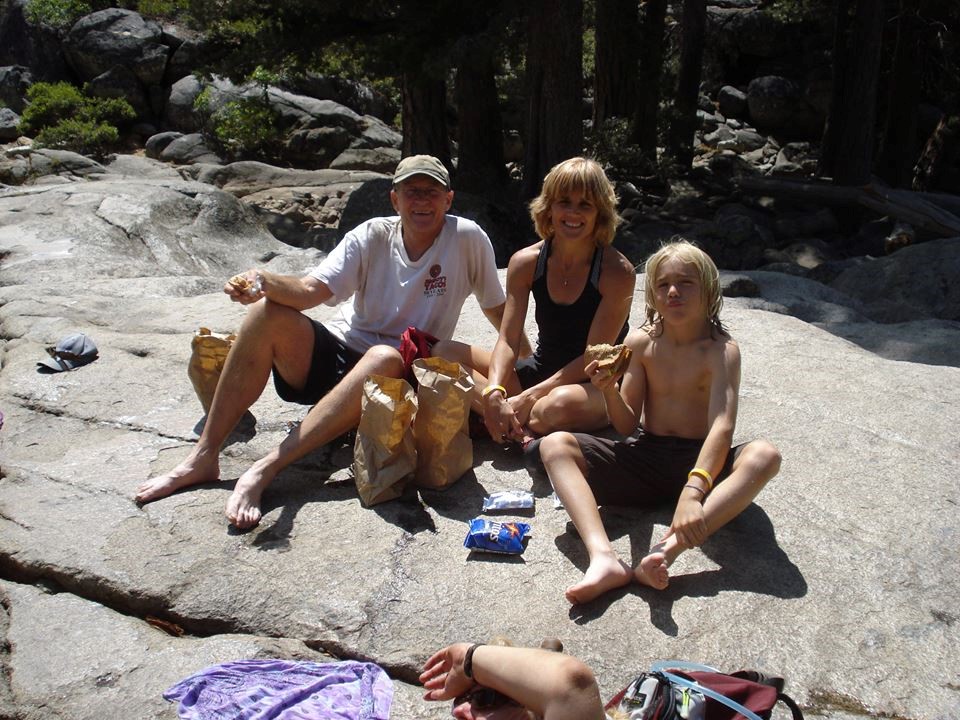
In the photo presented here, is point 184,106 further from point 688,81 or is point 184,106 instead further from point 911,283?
point 911,283

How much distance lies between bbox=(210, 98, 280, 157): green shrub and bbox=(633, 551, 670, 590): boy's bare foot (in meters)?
13.1

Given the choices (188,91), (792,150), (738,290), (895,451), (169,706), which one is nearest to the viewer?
(169,706)

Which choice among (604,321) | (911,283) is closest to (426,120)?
(911,283)

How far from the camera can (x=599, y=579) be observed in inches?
112

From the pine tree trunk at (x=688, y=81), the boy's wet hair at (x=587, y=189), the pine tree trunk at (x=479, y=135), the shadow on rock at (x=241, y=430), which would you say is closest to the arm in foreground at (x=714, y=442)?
the boy's wet hair at (x=587, y=189)

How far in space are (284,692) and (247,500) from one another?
3.26 ft

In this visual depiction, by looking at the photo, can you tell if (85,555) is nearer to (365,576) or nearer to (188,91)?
(365,576)

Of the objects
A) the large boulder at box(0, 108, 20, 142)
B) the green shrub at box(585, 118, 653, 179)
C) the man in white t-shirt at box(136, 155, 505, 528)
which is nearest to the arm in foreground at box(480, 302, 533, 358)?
the man in white t-shirt at box(136, 155, 505, 528)

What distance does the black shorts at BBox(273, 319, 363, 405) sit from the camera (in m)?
3.78

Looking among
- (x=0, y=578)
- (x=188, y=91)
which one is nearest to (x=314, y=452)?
(x=0, y=578)

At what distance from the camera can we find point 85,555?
3.14 m

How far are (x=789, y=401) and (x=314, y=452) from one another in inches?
84.3

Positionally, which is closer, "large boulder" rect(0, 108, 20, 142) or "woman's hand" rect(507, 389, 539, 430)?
"woman's hand" rect(507, 389, 539, 430)

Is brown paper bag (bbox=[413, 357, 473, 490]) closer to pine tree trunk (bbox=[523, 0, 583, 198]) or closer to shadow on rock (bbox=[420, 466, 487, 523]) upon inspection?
shadow on rock (bbox=[420, 466, 487, 523])
